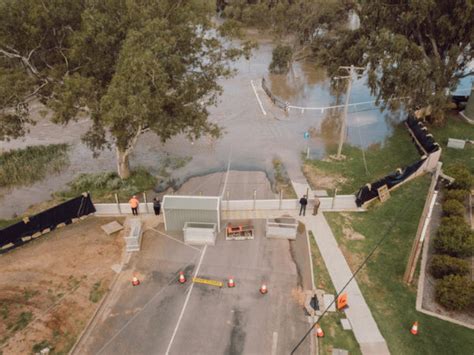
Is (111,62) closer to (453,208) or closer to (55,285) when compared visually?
(55,285)

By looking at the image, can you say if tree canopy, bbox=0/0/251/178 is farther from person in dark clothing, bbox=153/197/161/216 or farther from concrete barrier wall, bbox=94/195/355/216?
person in dark clothing, bbox=153/197/161/216

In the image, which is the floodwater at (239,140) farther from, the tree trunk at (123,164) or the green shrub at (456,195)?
the green shrub at (456,195)

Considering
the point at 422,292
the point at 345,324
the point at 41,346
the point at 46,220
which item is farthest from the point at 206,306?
the point at 46,220

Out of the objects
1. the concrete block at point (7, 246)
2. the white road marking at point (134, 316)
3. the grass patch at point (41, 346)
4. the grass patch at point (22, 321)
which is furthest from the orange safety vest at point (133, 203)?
the grass patch at point (41, 346)

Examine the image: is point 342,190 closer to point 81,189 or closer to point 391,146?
point 391,146

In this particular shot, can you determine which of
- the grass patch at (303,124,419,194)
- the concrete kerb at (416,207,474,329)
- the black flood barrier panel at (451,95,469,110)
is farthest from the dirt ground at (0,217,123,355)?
the black flood barrier panel at (451,95,469,110)
